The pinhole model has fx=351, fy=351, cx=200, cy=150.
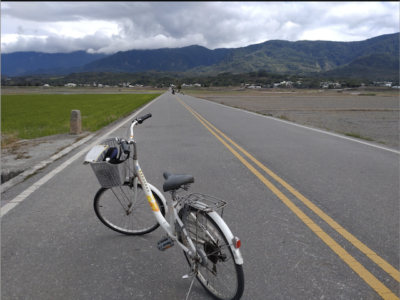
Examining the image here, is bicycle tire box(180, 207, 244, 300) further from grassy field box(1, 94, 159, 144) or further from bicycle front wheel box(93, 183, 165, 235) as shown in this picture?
grassy field box(1, 94, 159, 144)

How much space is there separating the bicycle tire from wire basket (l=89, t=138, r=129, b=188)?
80 cm

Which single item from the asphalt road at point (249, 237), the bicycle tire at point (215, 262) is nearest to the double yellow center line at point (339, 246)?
the asphalt road at point (249, 237)

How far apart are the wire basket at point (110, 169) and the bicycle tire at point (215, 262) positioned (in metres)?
0.80

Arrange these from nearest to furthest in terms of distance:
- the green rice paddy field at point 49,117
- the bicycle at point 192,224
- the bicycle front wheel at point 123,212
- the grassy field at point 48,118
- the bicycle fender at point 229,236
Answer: the bicycle fender at point 229,236, the bicycle at point 192,224, the bicycle front wheel at point 123,212, the grassy field at point 48,118, the green rice paddy field at point 49,117

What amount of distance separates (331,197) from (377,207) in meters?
0.66

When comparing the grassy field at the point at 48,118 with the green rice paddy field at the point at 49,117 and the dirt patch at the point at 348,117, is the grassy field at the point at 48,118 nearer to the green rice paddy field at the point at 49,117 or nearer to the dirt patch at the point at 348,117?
the green rice paddy field at the point at 49,117

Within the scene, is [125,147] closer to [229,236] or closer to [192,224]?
[192,224]

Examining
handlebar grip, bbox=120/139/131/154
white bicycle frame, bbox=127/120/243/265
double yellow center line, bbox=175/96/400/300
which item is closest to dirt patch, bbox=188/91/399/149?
double yellow center line, bbox=175/96/400/300

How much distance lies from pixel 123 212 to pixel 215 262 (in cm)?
179

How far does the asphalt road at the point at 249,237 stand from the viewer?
10.2ft

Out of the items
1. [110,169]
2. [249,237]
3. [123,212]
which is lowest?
[249,237]

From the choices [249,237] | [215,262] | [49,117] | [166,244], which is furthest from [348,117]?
[215,262]

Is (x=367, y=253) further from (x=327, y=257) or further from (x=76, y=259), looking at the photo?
(x=76, y=259)

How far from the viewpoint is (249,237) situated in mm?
4023
